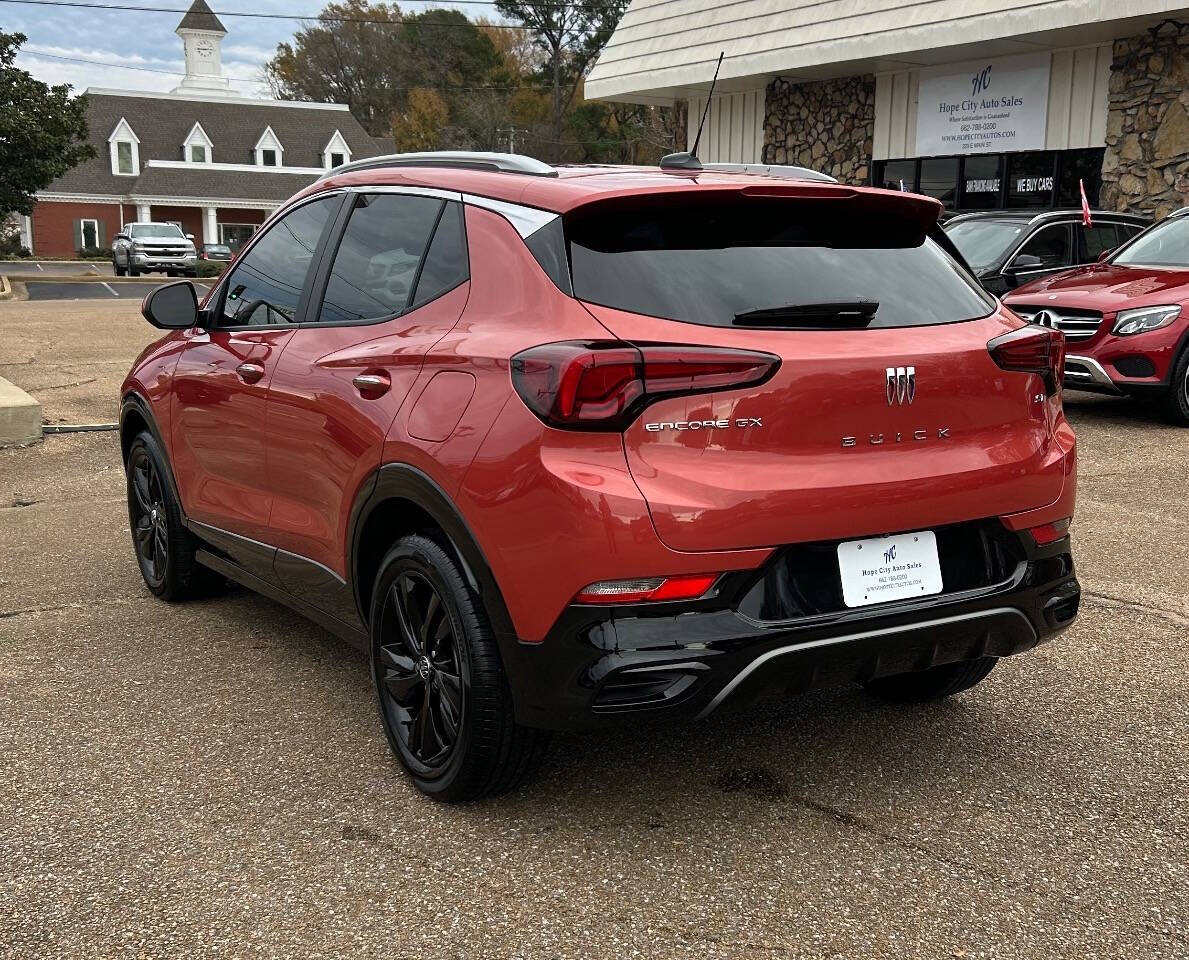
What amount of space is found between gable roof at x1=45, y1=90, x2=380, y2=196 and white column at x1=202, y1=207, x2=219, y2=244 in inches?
115

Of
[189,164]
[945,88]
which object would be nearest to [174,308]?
[945,88]

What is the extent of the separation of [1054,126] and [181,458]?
1429cm

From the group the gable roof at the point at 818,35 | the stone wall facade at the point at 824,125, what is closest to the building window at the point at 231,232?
the gable roof at the point at 818,35

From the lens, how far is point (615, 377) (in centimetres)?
269

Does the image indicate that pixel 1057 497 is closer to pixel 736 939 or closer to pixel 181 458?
pixel 736 939

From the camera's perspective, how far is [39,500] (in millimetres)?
7250

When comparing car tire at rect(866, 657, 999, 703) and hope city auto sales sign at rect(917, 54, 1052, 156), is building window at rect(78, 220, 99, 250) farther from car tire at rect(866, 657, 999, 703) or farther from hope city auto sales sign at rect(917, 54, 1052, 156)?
car tire at rect(866, 657, 999, 703)

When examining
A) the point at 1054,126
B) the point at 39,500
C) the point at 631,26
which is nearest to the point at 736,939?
the point at 39,500

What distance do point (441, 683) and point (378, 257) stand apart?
1336 mm

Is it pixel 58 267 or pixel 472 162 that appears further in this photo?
pixel 58 267

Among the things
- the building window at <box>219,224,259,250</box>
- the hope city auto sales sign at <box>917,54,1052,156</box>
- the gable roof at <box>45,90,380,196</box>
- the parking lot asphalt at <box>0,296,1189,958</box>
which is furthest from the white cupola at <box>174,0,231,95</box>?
the parking lot asphalt at <box>0,296,1189,958</box>

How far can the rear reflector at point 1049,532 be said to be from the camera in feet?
10.5

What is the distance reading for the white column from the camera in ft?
201

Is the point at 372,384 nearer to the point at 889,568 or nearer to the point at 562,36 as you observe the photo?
the point at 889,568
